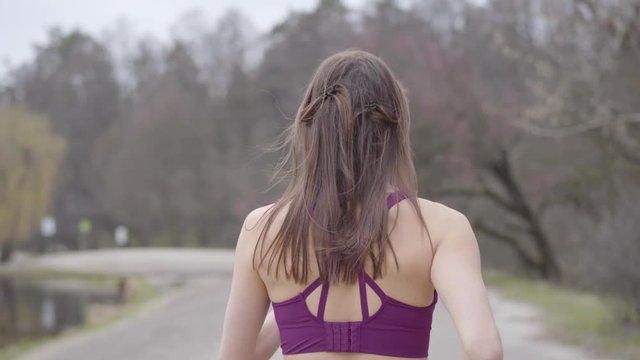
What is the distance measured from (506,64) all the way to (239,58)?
3342 centimetres

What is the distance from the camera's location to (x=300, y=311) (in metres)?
2.29

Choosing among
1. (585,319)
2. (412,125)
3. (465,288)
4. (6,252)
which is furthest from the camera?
(6,252)

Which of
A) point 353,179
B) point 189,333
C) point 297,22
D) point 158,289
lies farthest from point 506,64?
point 353,179

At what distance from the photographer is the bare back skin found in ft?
7.27

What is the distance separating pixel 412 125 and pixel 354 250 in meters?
25.3

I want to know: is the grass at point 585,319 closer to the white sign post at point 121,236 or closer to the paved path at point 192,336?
the paved path at point 192,336

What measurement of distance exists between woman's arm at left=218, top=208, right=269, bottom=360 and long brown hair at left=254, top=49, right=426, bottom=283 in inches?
1.9

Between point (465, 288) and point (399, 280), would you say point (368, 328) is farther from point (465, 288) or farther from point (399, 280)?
point (465, 288)

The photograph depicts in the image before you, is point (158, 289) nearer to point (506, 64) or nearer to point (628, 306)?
point (506, 64)

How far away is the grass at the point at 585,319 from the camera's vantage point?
41.1ft

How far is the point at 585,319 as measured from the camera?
15.2 m

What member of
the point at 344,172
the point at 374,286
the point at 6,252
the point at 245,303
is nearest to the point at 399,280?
the point at 374,286

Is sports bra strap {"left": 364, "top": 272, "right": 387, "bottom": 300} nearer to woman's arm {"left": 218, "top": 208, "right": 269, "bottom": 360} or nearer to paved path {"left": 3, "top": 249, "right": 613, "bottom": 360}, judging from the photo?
woman's arm {"left": 218, "top": 208, "right": 269, "bottom": 360}

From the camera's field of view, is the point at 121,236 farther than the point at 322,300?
Yes
